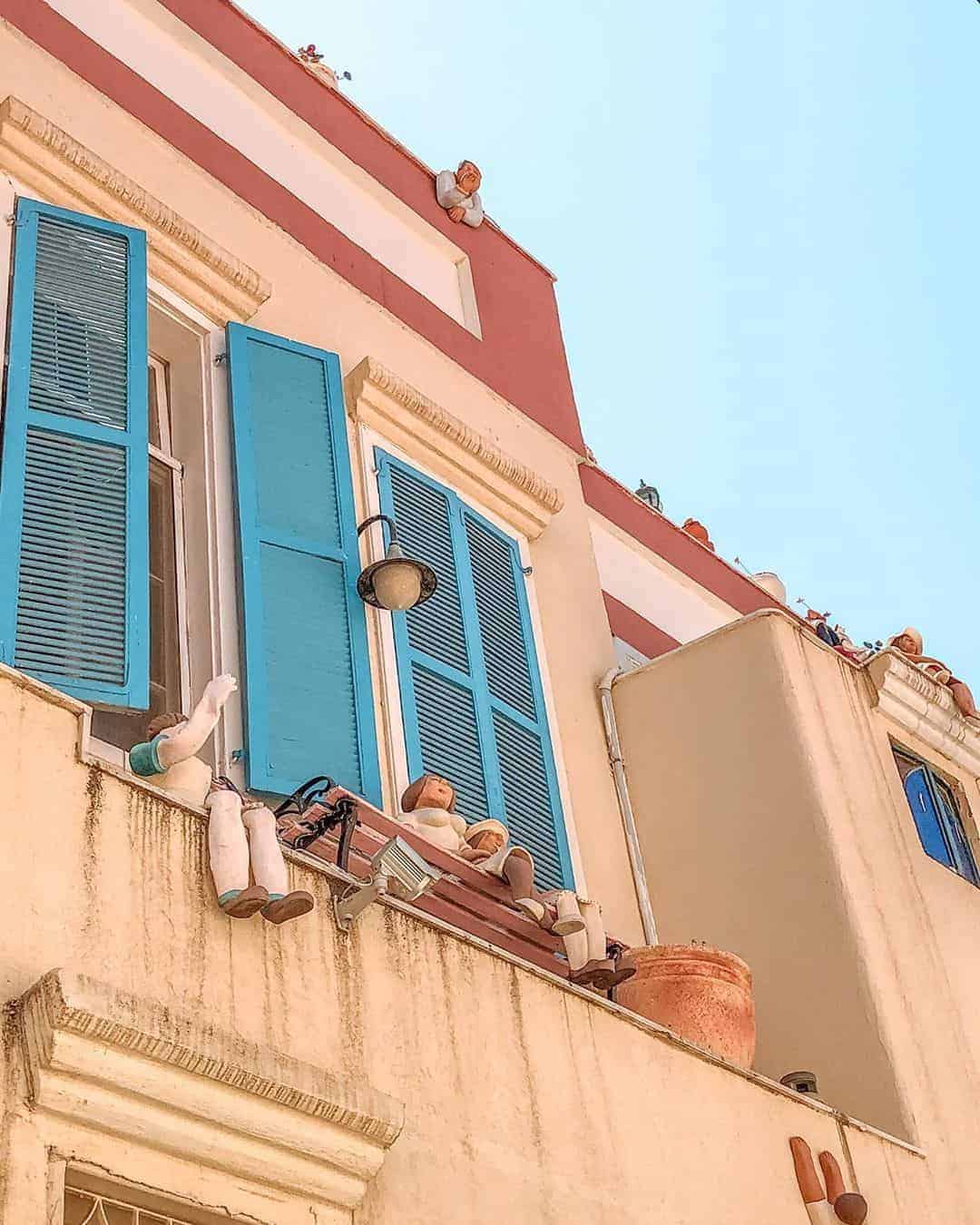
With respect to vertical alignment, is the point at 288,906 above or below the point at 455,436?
below

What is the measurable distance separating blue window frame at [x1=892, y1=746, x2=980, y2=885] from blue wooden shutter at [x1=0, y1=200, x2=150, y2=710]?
3.81 meters

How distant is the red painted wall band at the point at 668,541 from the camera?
1023 centimetres

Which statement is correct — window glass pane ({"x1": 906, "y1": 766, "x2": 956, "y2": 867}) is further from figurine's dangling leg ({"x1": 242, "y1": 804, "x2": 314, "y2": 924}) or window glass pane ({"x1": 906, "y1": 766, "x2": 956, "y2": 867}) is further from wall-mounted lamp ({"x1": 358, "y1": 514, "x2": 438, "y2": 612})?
figurine's dangling leg ({"x1": 242, "y1": 804, "x2": 314, "y2": 924})

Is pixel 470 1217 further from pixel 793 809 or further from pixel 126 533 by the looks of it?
pixel 793 809

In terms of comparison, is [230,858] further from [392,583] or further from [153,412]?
[153,412]

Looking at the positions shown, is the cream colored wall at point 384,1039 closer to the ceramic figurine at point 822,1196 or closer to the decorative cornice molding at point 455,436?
the ceramic figurine at point 822,1196

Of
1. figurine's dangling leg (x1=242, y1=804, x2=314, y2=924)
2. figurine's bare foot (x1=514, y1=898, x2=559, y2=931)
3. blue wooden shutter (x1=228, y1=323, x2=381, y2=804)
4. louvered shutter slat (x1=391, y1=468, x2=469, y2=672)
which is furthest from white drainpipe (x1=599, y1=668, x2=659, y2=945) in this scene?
figurine's dangling leg (x1=242, y1=804, x2=314, y2=924)

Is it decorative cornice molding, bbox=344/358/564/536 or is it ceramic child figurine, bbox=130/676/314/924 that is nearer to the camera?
ceramic child figurine, bbox=130/676/314/924

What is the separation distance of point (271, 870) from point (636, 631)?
216 inches

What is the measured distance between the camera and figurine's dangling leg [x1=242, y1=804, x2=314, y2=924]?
4664mm

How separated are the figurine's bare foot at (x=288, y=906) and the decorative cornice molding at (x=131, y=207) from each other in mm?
3571

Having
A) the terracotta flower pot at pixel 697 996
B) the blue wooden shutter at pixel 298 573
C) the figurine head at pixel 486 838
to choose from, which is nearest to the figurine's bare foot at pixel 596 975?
the terracotta flower pot at pixel 697 996

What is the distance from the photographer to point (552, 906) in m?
6.97

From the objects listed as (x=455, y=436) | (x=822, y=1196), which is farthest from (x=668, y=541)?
(x=822, y=1196)
